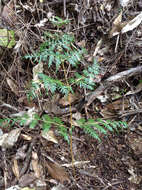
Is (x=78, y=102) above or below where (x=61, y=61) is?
below

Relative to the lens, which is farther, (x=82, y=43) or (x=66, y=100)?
(x=82, y=43)

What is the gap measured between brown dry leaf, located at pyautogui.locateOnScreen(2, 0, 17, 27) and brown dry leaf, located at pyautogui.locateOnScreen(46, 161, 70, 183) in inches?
75.1

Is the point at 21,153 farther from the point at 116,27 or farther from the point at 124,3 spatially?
the point at 124,3

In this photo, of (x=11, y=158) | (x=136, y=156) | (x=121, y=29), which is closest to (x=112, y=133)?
(x=136, y=156)

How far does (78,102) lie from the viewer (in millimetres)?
2193

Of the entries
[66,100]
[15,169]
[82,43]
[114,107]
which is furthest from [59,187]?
[82,43]

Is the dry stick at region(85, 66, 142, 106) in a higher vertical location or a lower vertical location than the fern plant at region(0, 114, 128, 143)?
higher

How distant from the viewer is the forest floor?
186cm

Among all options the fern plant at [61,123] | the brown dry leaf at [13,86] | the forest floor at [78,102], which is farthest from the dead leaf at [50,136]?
the brown dry leaf at [13,86]

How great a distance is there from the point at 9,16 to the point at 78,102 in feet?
4.96

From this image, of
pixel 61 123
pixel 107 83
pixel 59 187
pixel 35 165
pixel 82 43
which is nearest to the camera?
pixel 61 123

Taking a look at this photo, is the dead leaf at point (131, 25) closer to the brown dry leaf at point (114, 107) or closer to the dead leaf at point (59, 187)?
the brown dry leaf at point (114, 107)

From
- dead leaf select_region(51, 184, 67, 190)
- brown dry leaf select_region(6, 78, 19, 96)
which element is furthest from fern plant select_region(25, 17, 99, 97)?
dead leaf select_region(51, 184, 67, 190)

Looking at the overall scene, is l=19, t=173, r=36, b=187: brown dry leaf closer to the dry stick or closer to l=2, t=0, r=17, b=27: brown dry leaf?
the dry stick
